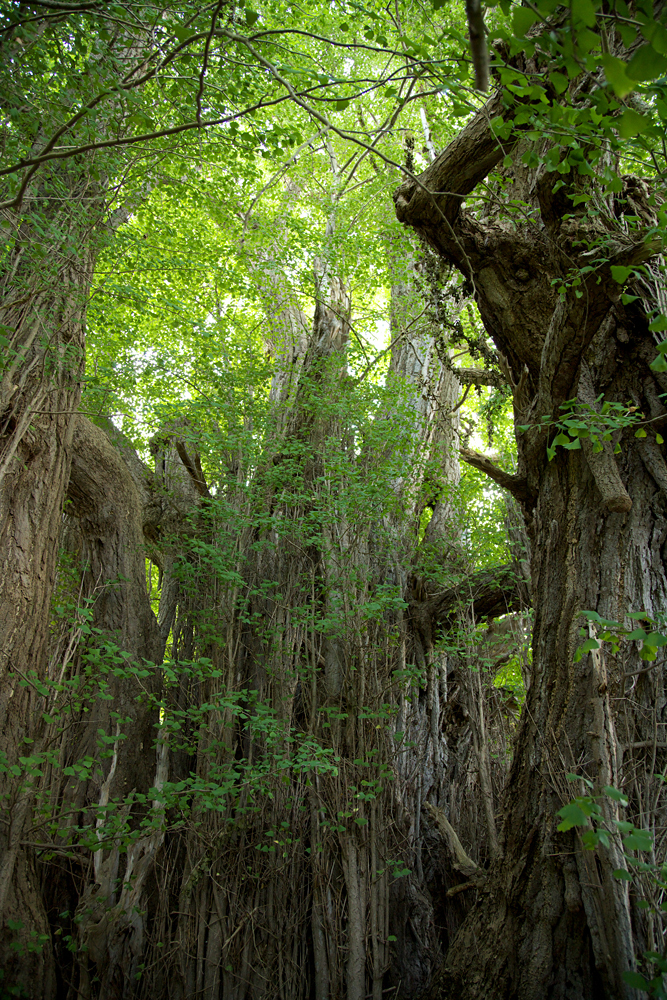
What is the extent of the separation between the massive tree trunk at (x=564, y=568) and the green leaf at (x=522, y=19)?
35.9 inches

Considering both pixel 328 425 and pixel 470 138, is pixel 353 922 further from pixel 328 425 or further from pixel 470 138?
pixel 470 138

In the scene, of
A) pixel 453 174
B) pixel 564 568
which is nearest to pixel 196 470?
pixel 453 174

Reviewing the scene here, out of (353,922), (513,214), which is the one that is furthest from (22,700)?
(513,214)

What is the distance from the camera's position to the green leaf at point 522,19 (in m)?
1.44

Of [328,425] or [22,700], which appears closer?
[22,700]

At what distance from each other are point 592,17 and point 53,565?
4054 millimetres

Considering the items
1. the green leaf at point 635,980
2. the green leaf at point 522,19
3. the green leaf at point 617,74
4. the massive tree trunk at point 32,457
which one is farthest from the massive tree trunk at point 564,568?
the massive tree trunk at point 32,457

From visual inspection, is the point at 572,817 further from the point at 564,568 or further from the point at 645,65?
the point at 564,568

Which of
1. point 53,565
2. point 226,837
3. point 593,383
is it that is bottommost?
point 226,837

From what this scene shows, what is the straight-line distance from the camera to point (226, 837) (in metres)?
4.18

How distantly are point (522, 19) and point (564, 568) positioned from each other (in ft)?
8.54

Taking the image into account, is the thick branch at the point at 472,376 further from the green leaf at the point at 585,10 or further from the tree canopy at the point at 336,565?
the green leaf at the point at 585,10

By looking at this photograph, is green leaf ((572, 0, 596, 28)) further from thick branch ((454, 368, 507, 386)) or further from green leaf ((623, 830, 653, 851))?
thick branch ((454, 368, 507, 386))

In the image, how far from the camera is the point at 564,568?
→ 345 centimetres
